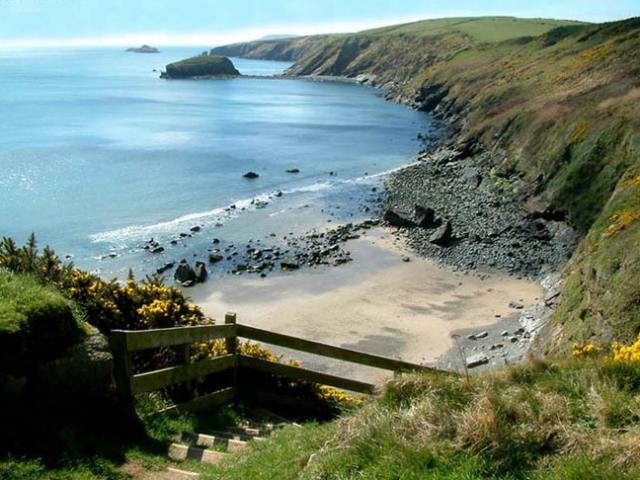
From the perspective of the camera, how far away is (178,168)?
66.2 meters

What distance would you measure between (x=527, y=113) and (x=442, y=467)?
58.1m

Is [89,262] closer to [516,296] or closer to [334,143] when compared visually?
[516,296]

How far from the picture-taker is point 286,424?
1005cm

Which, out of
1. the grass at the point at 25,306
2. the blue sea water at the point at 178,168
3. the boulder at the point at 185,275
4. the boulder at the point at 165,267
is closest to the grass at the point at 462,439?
the grass at the point at 25,306

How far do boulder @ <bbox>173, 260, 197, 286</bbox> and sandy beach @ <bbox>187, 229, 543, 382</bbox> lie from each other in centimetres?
95

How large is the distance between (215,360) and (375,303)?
21287mm

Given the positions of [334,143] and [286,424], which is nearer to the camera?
[286,424]

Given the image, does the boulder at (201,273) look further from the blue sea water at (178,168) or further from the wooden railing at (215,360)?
the wooden railing at (215,360)

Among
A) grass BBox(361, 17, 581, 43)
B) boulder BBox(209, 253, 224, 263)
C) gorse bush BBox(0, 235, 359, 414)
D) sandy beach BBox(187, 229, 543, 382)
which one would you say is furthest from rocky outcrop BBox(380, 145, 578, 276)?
grass BBox(361, 17, 581, 43)

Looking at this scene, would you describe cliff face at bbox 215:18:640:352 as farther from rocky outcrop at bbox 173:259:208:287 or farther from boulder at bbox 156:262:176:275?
boulder at bbox 156:262:176:275

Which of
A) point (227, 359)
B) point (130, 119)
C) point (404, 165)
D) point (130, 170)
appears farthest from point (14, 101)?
point (227, 359)

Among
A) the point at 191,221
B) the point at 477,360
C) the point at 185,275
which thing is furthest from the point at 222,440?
the point at 191,221

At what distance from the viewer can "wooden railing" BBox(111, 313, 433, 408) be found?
7906mm

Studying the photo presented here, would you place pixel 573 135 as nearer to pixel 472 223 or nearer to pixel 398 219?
pixel 472 223
